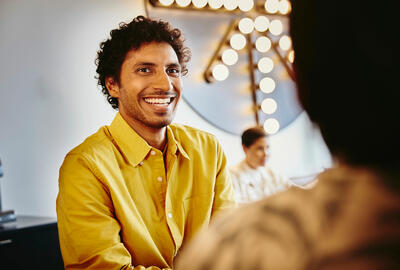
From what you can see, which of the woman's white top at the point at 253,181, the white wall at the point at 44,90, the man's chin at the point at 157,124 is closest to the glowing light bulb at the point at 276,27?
the woman's white top at the point at 253,181

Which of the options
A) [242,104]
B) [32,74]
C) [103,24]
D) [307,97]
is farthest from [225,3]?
[307,97]

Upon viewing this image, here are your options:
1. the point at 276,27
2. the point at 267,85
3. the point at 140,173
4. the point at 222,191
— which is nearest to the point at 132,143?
the point at 140,173

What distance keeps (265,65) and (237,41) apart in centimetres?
33

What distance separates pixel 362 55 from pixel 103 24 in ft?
8.67

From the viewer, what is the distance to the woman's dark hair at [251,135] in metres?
3.43

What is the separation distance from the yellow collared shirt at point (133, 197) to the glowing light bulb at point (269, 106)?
2160 mm

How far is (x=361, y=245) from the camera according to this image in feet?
1.42

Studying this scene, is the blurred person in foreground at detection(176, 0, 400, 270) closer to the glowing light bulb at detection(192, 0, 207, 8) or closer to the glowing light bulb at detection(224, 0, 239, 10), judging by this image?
the glowing light bulb at detection(192, 0, 207, 8)

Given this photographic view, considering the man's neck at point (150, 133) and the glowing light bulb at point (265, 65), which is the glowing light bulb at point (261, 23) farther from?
the man's neck at point (150, 133)

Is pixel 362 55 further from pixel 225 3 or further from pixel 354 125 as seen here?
pixel 225 3

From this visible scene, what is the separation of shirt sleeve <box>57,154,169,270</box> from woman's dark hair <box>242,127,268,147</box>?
82.6 inches

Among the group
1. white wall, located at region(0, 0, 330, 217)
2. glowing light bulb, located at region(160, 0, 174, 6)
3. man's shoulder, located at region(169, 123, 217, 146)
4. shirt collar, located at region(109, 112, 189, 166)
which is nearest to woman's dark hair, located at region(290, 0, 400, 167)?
shirt collar, located at region(109, 112, 189, 166)

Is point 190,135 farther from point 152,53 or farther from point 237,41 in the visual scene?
point 237,41

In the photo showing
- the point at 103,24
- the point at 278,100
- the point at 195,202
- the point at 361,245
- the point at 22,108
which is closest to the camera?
the point at 361,245
